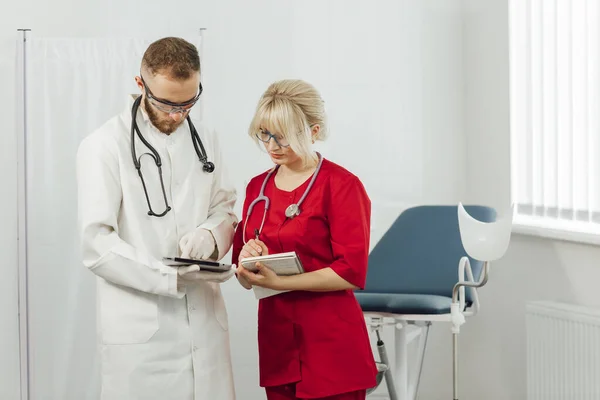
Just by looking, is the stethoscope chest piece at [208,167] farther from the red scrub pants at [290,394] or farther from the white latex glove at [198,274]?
the red scrub pants at [290,394]

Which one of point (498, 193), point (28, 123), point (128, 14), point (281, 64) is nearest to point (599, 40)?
point (498, 193)

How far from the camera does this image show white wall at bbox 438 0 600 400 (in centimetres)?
328

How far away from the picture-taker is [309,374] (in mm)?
2076

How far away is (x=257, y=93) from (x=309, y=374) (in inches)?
66.8

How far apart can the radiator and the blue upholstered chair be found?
0.37m

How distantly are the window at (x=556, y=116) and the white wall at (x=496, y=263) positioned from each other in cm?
7

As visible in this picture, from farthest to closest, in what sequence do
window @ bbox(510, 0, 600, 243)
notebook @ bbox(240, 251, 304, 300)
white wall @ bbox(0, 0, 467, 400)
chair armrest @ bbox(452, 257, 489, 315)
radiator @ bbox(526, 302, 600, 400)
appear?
white wall @ bbox(0, 0, 467, 400), window @ bbox(510, 0, 600, 243), radiator @ bbox(526, 302, 600, 400), chair armrest @ bbox(452, 257, 489, 315), notebook @ bbox(240, 251, 304, 300)

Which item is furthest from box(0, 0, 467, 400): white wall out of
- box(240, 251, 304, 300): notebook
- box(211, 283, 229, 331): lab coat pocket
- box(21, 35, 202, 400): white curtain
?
box(240, 251, 304, 300): notebook

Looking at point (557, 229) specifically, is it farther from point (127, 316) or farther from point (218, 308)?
point (127, 316)

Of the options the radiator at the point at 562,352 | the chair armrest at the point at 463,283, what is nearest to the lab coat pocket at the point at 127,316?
the chair armrest at the point at 463,283

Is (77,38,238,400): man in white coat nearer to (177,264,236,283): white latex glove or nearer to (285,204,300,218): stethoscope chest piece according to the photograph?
(177,264,236,283): white latex glove

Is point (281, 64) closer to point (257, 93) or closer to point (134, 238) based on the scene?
point (257, 93)

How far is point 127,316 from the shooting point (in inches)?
80.9

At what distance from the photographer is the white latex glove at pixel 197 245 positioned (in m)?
2.06
